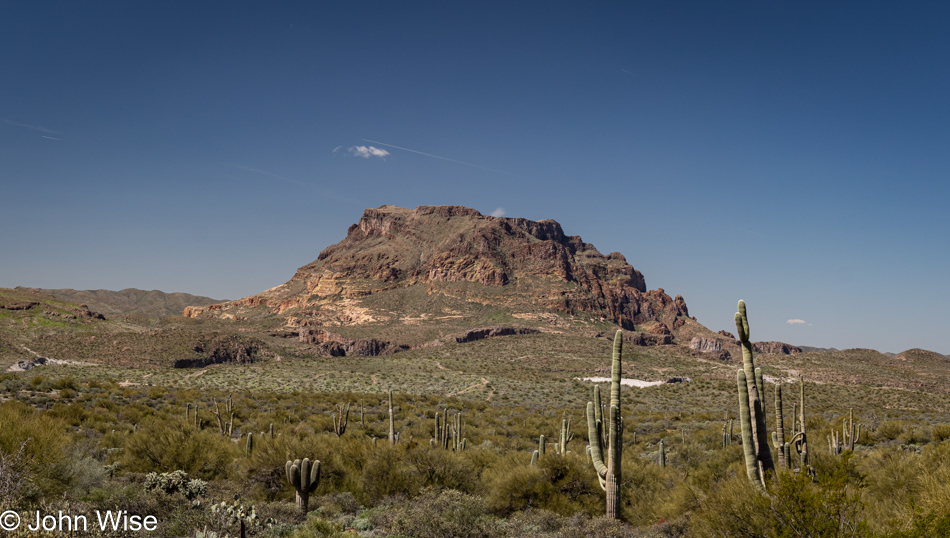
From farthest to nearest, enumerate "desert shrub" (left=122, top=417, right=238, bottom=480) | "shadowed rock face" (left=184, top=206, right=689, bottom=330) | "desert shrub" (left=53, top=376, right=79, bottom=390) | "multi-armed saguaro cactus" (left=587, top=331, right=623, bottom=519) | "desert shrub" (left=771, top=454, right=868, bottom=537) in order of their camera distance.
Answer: "shadowed rock face" (left=184, top=206, right=689, bottom=330)
"desert shrub" (left=53, top=376, right=79, bottom=390)
"desert shrub" (left=122, top=417, right=238, bottom=480)
"multi-armed saguaro cactus" (left=587, top=331, right=623, bottom=519)
"desert shrub" (left=771, top=454, right=868, bottom=537)

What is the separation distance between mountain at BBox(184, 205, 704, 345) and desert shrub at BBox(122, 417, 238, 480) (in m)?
74.3

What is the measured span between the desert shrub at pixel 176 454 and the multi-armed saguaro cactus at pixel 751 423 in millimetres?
12193

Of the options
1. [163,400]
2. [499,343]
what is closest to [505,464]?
[163,400]

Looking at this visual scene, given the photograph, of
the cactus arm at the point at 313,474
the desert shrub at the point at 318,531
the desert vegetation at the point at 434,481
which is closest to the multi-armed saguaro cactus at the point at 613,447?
the desert vegetation at the point at 434,481

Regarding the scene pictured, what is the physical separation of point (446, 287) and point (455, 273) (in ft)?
22.4

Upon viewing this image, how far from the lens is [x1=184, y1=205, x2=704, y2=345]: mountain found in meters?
102

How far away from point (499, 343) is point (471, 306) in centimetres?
2647

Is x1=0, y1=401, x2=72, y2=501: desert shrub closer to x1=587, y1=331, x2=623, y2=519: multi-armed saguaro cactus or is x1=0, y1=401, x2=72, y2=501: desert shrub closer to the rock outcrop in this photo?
x1=587, y1=331, x2=623, y2=519: multi-armed saguaro cactus

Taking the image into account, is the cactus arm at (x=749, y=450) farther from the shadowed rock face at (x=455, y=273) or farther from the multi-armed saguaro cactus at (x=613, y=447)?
the shadowed rock face at (x=455, y=273)

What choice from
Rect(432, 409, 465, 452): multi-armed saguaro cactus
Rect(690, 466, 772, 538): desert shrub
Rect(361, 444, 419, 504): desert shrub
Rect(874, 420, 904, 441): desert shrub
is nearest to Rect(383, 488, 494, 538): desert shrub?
Rect(361, 444, 419, 504): desert shrub

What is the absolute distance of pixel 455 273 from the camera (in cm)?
12119

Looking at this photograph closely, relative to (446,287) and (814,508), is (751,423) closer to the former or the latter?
(814,508)

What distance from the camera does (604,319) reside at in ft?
384

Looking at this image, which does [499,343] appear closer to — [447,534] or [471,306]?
[471,306]
